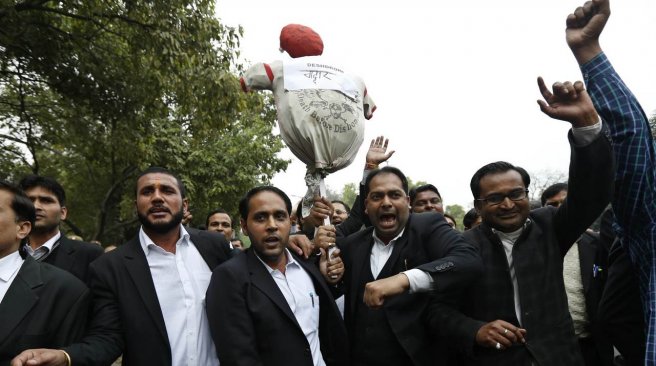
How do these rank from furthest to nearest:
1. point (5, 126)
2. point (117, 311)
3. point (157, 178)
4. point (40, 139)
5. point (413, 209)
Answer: point (5, 126)
point (40, 139)
point (413, 209)
point (157, 178)
point (117, 311)

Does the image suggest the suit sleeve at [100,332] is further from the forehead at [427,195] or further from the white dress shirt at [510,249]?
the forehead at [427,195]

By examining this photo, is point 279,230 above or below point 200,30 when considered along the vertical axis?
below

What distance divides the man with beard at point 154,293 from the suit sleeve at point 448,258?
127cm

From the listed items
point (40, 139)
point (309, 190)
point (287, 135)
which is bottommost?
point (309, 190)

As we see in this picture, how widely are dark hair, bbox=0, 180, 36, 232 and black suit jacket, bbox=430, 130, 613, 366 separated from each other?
7.29 feet

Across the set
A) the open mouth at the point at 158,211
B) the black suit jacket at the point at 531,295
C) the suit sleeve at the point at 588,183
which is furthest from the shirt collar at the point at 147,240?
the suit sleeve at the point at 588,183

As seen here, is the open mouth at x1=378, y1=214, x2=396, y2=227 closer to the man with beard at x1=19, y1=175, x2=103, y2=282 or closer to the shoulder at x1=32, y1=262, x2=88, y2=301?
the shoulder at x1=32, y1=262, x2=88, y2=301

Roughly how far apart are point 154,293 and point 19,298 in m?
0.62

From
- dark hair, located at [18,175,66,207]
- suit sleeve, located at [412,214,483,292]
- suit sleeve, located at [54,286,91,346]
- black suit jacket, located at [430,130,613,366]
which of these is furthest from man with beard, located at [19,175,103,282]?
black suit jacket, located at [430,130,613,366]

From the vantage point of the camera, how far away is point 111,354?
2566 millimetres

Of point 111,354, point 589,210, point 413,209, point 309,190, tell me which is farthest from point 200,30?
point 589,210

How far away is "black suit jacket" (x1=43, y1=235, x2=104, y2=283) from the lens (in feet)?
10.9

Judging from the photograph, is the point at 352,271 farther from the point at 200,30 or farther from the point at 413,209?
the point at 200,30

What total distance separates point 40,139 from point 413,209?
9521 mm
